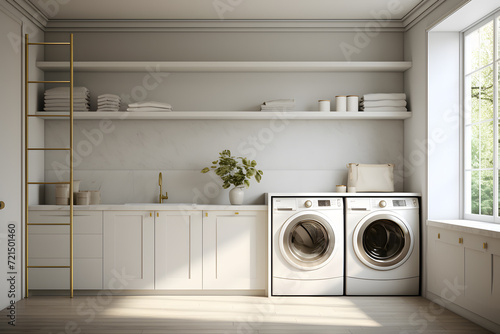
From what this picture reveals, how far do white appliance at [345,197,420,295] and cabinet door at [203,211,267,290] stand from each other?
32.2 inches

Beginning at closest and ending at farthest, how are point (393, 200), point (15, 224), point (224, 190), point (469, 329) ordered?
1. point (469, 329)
2. point (15, 224)
3. point (393, 200)
4. point (224, 190)

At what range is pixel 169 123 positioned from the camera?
5102 mm

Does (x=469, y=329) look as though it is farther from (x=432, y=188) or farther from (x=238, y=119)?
(x=238, y=119)

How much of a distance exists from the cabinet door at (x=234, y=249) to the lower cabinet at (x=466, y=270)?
5.01ft

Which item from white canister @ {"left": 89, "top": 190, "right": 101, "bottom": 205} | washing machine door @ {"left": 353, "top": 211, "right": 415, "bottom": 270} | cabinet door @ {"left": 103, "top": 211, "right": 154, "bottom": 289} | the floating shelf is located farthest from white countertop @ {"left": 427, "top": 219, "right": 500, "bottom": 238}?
white canister @ {"left": 89, "top": 190, "right": 101, "bottom": 205}

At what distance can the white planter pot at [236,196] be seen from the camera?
471 cm

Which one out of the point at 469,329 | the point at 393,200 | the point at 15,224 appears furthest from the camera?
the point at 393,200

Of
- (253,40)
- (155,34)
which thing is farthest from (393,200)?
(155,34)

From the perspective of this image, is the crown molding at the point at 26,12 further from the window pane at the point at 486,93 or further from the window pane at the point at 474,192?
the window pane at the point at 474,192

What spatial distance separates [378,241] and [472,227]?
1154 millimetres

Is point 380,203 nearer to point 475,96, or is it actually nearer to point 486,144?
point 486,144

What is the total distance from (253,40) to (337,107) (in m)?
1.14

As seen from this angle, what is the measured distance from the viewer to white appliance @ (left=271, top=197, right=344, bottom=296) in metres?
4.52

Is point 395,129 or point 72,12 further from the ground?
point 72,12
